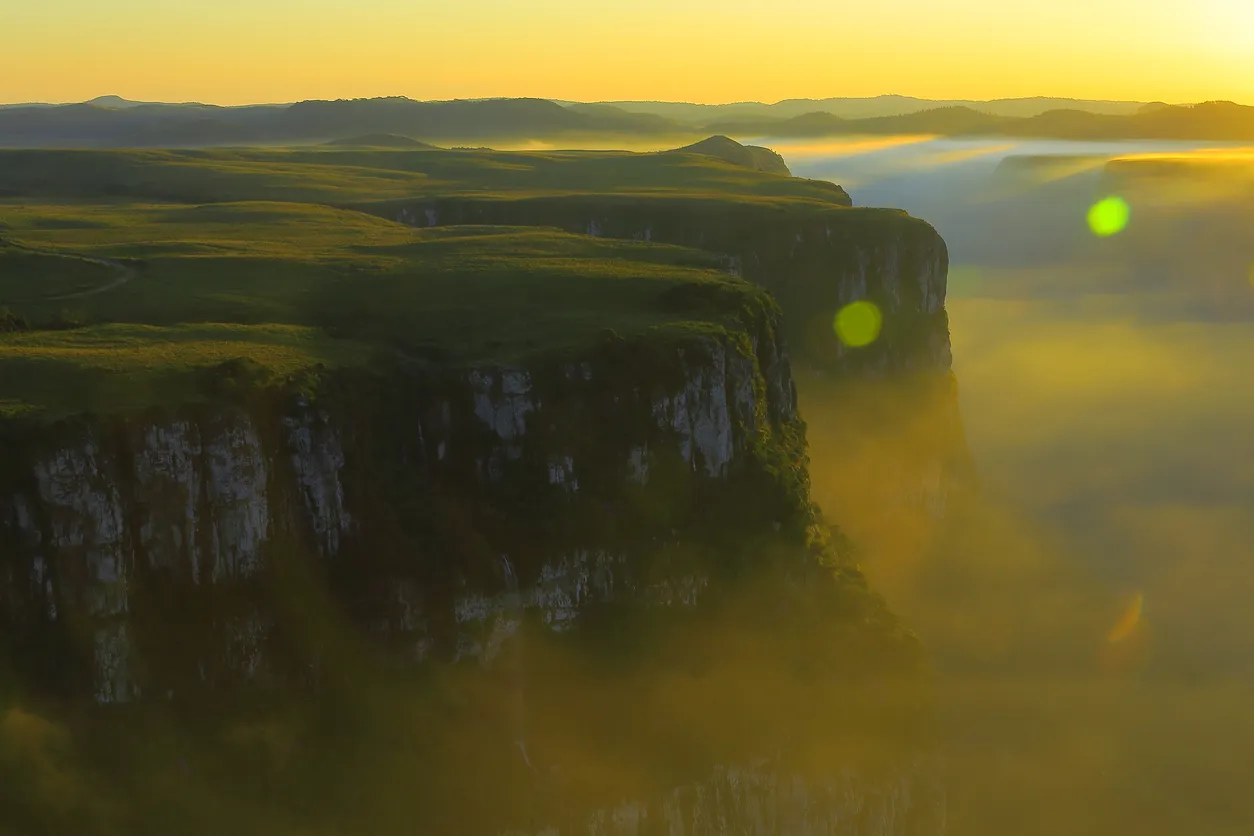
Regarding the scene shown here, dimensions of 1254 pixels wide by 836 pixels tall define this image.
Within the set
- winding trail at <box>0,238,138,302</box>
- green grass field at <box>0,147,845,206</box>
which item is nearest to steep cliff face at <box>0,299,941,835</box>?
winding trail at <box>0,238,138,302</box>

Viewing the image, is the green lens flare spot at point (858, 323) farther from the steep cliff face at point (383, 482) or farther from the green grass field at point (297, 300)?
the steep cliff face at point (383, 482)

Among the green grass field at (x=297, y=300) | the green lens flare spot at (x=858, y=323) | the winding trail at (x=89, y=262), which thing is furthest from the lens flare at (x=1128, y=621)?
the winding trail at (x=89, y=262)

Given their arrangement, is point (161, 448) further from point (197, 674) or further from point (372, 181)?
point (372, 181)

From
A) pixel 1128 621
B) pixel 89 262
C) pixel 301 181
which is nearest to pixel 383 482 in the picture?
pixel 89 262

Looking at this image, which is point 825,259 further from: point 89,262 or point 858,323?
point 89,262

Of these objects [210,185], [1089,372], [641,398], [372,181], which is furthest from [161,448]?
[1089,372]

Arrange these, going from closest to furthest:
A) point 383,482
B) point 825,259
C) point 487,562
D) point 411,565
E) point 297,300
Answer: point 411,565 → point 383,482 → point 487,562 → point 297,300 → point 825,259

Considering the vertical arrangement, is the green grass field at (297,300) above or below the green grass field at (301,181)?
below
